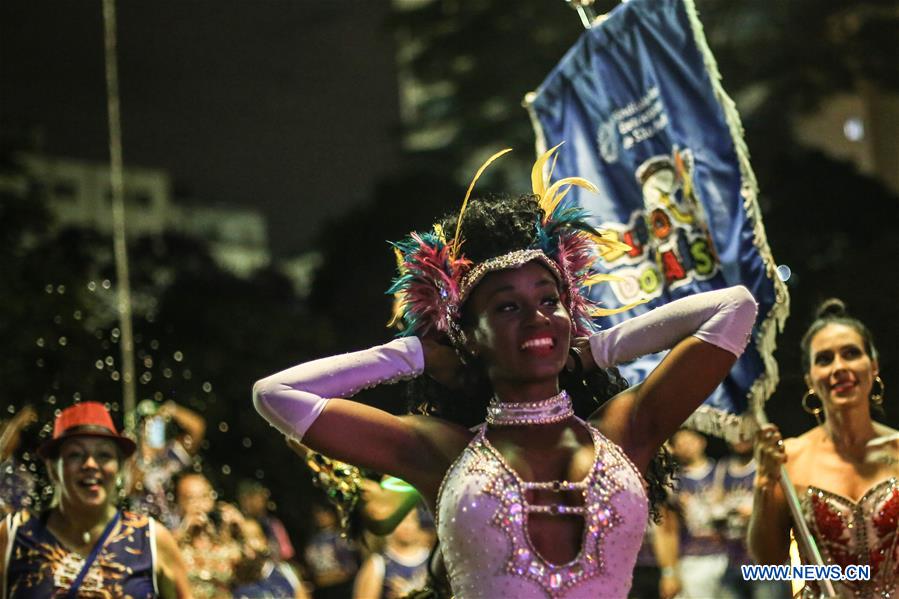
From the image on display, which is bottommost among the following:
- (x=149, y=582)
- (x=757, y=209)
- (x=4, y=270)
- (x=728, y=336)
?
(x=149, y=582)

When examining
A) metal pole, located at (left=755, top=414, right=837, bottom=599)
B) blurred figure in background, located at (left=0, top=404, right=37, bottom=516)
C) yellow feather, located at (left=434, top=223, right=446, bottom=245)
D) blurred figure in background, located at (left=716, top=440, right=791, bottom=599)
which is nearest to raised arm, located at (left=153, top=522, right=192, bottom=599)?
blurred figure in background, located at (left=0, top=404, right=37, bottom=516)

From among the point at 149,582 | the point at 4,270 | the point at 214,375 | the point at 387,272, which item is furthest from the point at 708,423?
the point at 387,272

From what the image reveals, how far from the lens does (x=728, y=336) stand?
3.58 meters

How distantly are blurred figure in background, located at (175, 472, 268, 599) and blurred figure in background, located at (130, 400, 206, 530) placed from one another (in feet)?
0.68

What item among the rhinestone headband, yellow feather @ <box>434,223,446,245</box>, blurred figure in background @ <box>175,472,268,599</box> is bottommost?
blurred figure in background @ <box>175,472,268,599</box>

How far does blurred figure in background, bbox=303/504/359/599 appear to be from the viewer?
12.0 metres

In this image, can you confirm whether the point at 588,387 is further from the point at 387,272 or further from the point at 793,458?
the point at 387,272

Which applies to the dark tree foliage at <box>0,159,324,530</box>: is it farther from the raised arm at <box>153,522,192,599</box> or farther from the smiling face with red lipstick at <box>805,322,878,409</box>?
the smiling face with red lipstick at <box>805,322,878,409</box>

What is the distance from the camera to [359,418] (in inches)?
143

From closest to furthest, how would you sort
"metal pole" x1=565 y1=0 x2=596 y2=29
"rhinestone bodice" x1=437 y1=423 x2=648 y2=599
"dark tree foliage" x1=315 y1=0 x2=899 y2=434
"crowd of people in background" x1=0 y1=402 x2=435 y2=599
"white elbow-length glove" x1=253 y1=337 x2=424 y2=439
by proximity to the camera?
1. "rhinestone bodice" x1=437 y1=423 x2=648 y2=599
2. "white elbow-length glove" x1=253 y1=337 x2=424 y2=439
3. "metal pole" x1=565 y1=0 x2=596 y2=29
4. "crowd of people in background" x1=0 y1=402 x2=435 y2=599
5. "dark tree foliage" x1=315 y1=0 x2=899 y2=434

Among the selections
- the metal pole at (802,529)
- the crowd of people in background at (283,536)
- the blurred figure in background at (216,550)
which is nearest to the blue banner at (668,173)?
the metal pole at (802,529)

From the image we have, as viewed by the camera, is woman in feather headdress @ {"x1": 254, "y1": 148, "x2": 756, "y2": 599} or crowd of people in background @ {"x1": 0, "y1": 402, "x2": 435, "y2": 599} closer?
woman in feather headdress @ {"x1": 254, "y1": 148, "x2": 756, "y2": 599}

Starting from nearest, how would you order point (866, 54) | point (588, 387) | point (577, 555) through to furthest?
point (577, 555), point (588, 387), point (866, 54)

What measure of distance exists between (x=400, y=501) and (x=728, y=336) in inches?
92.5
